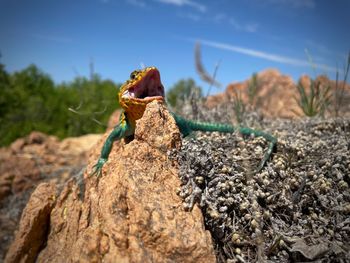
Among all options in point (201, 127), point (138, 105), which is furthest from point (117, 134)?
point (201, 127)

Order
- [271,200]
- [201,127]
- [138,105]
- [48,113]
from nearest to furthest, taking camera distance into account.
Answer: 1. [271,200]
2. [138,105]
3. [201,127]
4. [48,113]

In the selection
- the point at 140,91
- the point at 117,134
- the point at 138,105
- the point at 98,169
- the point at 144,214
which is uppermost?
the point at 140,91

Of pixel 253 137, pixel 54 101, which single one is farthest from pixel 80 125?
pixel 253 137

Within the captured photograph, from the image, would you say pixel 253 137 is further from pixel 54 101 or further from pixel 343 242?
pixel 54 101

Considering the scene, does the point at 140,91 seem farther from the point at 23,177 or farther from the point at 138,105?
the point at 23,177

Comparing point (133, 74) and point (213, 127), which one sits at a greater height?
point (133, 74)

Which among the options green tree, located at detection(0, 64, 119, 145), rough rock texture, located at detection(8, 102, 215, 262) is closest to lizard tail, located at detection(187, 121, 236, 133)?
rough rock texture, located at detection(8, 102, 215, 262)

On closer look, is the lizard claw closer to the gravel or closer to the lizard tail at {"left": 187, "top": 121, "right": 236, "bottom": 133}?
the gravel
